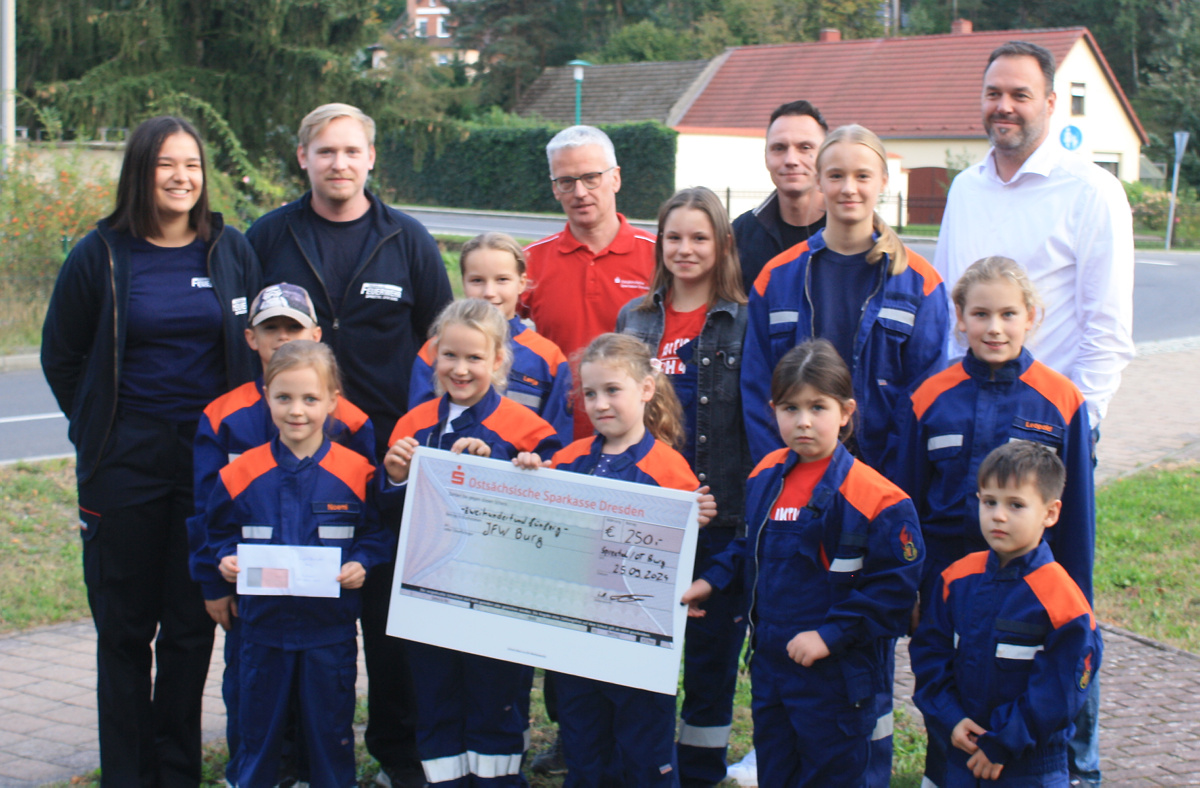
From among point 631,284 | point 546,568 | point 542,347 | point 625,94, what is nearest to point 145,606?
point 546,568

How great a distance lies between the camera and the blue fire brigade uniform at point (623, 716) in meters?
3.71

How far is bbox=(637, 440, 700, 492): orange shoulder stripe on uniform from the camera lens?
3.78m

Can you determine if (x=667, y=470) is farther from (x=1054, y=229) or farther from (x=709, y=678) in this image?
(x=1054, y=229)

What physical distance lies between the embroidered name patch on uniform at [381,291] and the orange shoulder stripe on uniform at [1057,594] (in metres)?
2.62

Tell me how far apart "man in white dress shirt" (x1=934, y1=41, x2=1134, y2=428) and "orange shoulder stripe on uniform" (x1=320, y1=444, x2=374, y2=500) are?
2299 millimetres

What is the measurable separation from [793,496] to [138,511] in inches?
92.8

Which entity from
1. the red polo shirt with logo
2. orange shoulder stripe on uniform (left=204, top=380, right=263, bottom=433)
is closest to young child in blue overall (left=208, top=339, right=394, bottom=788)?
orange shoulder stripe on uniform (left=204, top=380, right=263, bottom=433)

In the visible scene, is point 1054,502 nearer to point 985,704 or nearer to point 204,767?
point 985,704

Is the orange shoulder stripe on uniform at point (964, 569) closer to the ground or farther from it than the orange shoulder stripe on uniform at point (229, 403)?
closer to the ground

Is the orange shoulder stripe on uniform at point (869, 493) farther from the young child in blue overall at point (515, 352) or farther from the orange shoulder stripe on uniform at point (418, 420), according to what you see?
the orange shoulder stripe on uniform at point (418, 420)

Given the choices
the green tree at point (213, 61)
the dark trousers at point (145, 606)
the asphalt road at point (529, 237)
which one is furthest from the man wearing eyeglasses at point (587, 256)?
the green tree at point (213, 61)

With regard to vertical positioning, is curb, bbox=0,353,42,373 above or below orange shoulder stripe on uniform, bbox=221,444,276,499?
below

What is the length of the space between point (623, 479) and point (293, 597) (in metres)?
1.22

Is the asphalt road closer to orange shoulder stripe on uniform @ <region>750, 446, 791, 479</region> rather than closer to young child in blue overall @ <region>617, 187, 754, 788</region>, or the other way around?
young child in blue overall @ <region>617, 187, 754, 788</region>
